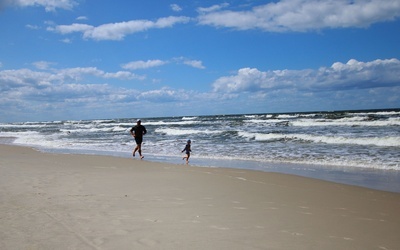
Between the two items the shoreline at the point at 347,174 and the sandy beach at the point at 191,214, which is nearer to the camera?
the sandy beach at the point at 191,214

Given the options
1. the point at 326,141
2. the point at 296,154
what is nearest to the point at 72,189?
the point at 296,154

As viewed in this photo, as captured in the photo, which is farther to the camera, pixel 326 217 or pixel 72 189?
pixel 72 189

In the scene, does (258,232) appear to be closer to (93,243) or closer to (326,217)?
(326,217)

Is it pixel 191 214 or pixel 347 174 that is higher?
pixel 191 214

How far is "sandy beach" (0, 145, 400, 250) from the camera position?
362cm

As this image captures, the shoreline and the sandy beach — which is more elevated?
the sandy beach

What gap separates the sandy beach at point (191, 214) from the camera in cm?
362

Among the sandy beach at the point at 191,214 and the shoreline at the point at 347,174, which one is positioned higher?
the sandy beach at the point at 191,214

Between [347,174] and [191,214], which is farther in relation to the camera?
[347,174]

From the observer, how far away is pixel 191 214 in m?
4.76

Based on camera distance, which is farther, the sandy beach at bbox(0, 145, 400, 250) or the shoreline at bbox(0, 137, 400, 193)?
the shoreline at bbox(0, 137, 400, 193)

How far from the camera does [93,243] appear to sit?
11.4ft

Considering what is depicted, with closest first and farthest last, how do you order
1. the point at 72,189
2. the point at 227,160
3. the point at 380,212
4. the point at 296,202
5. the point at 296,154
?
the point at 380,212
the point at 296,202
the point at 72,189
the point at 227,160
the point at 296,154

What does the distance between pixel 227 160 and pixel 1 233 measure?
10.5 m
